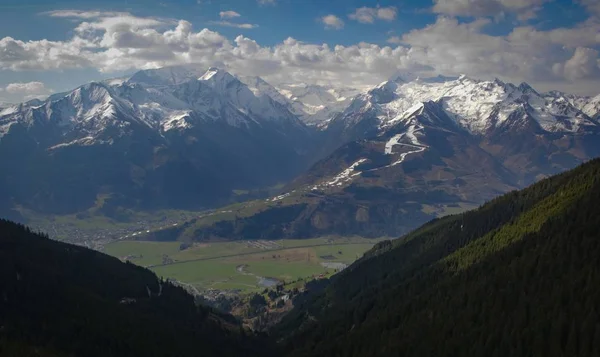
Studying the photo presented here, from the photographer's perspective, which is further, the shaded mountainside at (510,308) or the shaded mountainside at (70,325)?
the shaded mountainside at (70,325)

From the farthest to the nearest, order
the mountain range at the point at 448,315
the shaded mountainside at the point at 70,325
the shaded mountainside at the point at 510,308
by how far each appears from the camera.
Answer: the shaded mountainside at the point at 70,325
the mountain range at the point at 448,315
the shaded mountainside at the point at 510,308

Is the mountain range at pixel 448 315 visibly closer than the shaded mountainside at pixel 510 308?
No

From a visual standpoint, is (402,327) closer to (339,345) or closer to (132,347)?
(339,345)

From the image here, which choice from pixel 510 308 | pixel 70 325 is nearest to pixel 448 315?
pixel 510 308

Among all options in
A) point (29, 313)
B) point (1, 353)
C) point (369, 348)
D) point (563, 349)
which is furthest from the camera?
point (29, 313)

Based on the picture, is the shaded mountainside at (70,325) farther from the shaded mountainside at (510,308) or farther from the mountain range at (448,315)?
the shaded mountainside at (510,308)

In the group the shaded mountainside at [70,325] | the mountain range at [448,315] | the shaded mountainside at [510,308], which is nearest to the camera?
the shaded mountainside at [510,308]

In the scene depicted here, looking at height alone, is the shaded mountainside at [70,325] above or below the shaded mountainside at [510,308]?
below

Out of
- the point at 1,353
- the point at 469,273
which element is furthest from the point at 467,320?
the point at 1,353

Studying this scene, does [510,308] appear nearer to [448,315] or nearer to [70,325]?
[448,315]

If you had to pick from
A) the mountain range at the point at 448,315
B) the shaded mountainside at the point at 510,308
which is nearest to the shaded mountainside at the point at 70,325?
the mountain range at the point at 448,315

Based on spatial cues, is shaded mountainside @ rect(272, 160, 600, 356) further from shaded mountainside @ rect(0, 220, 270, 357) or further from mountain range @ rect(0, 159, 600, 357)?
shaded mountainside @ rect(0, 220, 270, 357)
